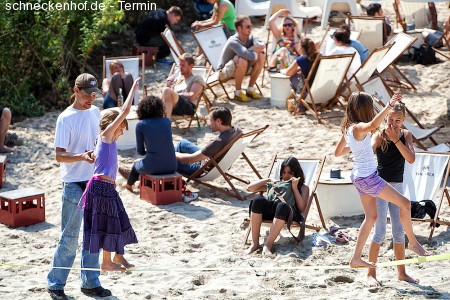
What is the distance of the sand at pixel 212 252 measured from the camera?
6492mm

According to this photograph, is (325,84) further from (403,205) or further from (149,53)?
(403,205)

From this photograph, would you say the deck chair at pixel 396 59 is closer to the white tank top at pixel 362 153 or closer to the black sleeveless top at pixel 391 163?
the black sleeveless top at pixel 391 163

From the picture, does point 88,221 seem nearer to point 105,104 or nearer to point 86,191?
point 86,191

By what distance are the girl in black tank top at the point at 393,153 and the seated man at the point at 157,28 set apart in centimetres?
717

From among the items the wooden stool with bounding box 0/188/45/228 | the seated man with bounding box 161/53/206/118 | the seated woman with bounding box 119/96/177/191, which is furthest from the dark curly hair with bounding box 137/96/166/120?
the seated man with bounding box 161/53/206/118

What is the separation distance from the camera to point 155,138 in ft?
27.9

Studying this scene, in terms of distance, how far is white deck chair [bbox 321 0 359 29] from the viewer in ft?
46.6

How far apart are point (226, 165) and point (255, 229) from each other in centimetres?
160

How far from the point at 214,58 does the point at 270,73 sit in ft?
2.52

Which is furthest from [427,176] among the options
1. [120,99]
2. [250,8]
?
[250,8]

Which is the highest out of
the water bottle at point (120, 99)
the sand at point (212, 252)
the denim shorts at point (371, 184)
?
the denim shorts at point (371, 184)

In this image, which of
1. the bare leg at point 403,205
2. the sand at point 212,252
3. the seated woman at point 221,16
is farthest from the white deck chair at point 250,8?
the bare leg at point 403,205

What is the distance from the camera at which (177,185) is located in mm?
8586

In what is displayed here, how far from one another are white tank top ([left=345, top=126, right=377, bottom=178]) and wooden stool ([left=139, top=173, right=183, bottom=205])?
2734 millimetres
